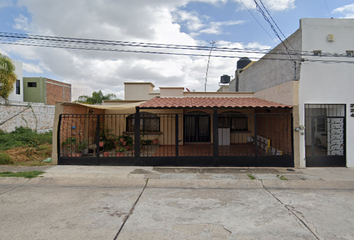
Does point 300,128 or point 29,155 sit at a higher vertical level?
point 300,128

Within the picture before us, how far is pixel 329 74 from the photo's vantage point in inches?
289

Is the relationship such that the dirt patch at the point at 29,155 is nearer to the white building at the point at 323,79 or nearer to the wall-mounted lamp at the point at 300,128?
the wall-mounted lamp at the point at 300,128

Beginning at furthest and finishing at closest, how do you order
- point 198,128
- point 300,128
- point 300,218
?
1. point 198,128
2. point 300,128
3. point 300,218

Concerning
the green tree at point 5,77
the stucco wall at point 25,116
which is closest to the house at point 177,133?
the stucco wall at point 25,116

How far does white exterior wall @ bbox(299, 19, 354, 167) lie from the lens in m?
7.22

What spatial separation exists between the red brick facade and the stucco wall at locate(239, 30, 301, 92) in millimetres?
25861

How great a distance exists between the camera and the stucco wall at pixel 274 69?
298 inches

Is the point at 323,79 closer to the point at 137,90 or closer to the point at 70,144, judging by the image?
the point at 70,144

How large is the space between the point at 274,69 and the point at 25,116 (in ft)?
56.9

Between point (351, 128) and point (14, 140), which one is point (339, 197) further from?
point (14, 140)

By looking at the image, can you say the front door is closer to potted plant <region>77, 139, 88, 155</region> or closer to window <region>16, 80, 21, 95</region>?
potted plant <region>77, 139, 88, 155</region>

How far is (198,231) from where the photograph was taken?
3.37 metres

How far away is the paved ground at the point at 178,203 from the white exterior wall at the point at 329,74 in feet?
6.79

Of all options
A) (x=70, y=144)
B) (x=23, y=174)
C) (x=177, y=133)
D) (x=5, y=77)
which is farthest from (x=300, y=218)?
(x=5, y=77)
